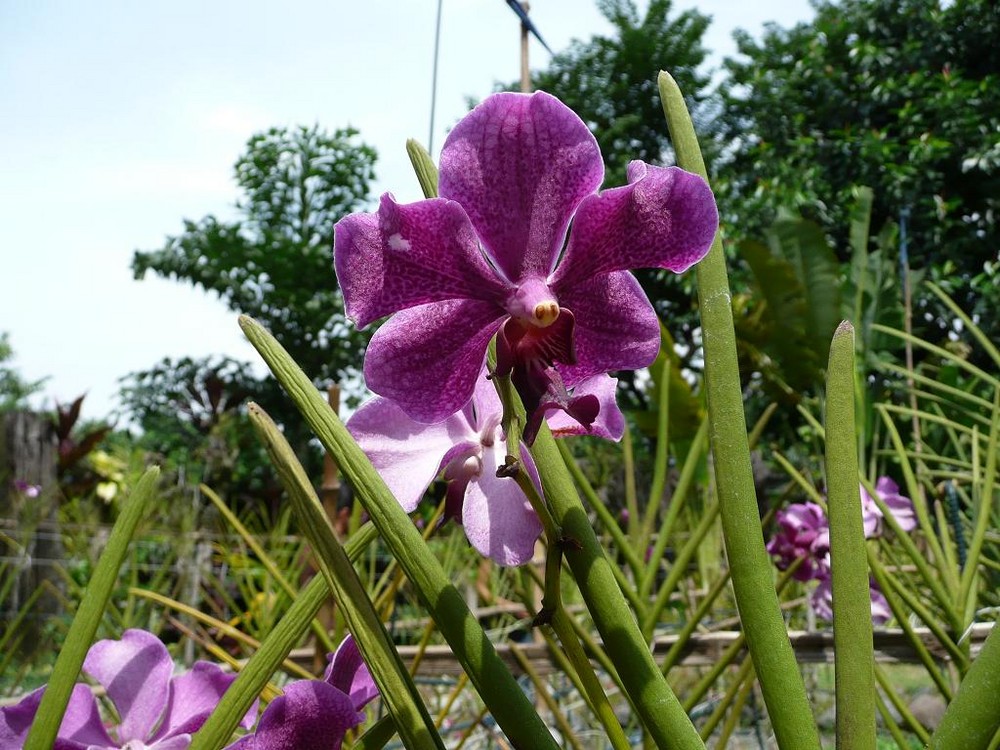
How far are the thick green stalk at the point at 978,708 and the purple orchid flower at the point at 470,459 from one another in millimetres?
132

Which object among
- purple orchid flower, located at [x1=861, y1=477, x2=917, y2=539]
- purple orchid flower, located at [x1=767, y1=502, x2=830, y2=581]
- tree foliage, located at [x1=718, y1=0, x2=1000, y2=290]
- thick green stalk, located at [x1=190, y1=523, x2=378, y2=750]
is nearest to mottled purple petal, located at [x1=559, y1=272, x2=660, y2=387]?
thick green stalk, located at [x1=190, y1=523, x2=378, y2=750]

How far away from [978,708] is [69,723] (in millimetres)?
→ 336

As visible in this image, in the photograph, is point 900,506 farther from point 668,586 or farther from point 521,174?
point 521,174

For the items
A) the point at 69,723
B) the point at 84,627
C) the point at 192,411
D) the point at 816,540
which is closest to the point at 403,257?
the point at 84,627

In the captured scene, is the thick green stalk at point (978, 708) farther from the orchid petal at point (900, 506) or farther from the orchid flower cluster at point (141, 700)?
the orchid petal at point (900, 506)

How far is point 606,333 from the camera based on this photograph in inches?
11.1

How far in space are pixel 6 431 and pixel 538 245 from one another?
17.0 ft

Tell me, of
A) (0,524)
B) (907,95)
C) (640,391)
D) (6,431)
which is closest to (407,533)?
(0,524)

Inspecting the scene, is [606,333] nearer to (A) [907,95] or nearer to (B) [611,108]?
(A) [907,95]

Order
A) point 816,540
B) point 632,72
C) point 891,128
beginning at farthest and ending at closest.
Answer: point 632,72 < point 891,128 < point 816,540

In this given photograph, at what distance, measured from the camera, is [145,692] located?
0.37m

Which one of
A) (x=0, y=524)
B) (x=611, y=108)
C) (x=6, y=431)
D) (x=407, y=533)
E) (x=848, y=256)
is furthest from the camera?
(x=611, y=108)

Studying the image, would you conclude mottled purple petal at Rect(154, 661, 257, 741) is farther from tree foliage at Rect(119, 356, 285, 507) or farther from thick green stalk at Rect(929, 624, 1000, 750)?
tree foliage at Rect(119, 356, 285, 507)

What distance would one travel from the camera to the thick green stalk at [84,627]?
25cm
